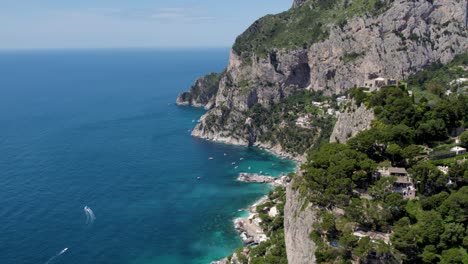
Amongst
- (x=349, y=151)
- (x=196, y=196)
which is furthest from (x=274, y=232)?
(x=196, y=196)

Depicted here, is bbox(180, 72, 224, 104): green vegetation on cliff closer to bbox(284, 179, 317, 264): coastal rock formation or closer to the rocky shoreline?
the rocky shoreline

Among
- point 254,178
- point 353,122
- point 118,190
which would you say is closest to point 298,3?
point 254,178

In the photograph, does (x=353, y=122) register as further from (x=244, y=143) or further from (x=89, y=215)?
(x=244, y=143)

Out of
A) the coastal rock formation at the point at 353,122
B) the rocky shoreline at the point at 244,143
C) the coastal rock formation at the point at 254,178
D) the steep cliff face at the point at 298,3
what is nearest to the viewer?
the coastal rock formation at the point at 353,122

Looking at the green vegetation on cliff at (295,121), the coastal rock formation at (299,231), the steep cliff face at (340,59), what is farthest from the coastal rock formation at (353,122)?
the steep cliff face at (340,59)

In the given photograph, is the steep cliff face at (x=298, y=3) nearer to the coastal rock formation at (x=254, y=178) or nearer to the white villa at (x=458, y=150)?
the coastal rock formation at (x=254, y=178)

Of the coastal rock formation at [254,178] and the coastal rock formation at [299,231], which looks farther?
the coastal rock formation at [254,178]

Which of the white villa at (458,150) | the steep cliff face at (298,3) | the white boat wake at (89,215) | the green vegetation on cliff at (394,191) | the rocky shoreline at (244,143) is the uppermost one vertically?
the steep cliff face at (298,3)
